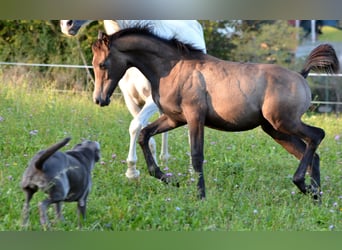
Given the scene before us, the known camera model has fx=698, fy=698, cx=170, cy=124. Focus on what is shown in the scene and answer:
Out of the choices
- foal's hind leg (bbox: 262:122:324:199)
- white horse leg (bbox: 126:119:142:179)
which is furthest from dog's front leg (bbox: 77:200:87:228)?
foal's hind leg (bbox: 262:122:324:199)

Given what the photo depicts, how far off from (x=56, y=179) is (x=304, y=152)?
3.04 metres

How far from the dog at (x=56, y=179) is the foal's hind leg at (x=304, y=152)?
2287mm

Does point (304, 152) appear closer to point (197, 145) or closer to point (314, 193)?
point (314, 193)

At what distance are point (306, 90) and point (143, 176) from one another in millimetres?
1962

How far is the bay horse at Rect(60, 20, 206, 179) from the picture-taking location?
7.51 m

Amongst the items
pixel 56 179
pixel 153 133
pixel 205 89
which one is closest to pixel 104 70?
pixel 153 133

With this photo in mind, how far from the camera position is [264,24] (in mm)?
19875

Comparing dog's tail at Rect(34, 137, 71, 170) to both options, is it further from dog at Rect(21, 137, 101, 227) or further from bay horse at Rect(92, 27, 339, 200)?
bay horse at Rect(92, 27, 339, 200)

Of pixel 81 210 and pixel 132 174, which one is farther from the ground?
pixel 81 210

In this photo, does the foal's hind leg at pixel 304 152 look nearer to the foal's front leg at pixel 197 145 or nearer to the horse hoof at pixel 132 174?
the foal's front leg at pixel 197 145

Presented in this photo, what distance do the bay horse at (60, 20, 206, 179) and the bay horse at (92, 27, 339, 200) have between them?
29 centimetres

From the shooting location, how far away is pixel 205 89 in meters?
6.61

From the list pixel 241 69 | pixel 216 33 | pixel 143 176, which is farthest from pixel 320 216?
pixel 216 33

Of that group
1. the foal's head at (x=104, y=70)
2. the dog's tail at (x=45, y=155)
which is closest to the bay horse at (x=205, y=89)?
the foal's head at (x=104, y=70)
